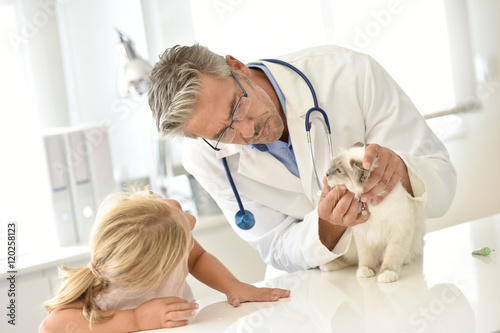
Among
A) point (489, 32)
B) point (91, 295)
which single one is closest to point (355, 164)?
point (91, 295)

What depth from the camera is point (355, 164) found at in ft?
3.90

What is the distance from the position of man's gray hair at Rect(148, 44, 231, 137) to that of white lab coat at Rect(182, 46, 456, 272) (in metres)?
0.26

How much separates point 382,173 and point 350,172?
8cm

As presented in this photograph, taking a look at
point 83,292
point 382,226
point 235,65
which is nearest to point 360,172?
point 382,226

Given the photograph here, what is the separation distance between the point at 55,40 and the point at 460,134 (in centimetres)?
265

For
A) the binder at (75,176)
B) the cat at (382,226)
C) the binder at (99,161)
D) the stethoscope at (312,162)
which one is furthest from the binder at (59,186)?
the cat at (382,226)

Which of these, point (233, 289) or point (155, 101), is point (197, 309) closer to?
point (233, 289)

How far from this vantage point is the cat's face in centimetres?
118

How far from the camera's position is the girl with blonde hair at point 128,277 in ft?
3.60

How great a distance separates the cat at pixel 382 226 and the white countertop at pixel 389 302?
1.6 inches

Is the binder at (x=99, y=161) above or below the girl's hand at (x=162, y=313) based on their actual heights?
above

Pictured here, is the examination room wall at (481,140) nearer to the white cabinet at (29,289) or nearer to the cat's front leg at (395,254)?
the cat's front leg at (395,254)

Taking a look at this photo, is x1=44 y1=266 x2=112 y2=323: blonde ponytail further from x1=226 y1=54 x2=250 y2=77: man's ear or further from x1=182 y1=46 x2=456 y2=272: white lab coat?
x1=226 y1=54 x2=250 y2=77: man's ear

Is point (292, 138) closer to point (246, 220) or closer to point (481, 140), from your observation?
point (246, 220)
